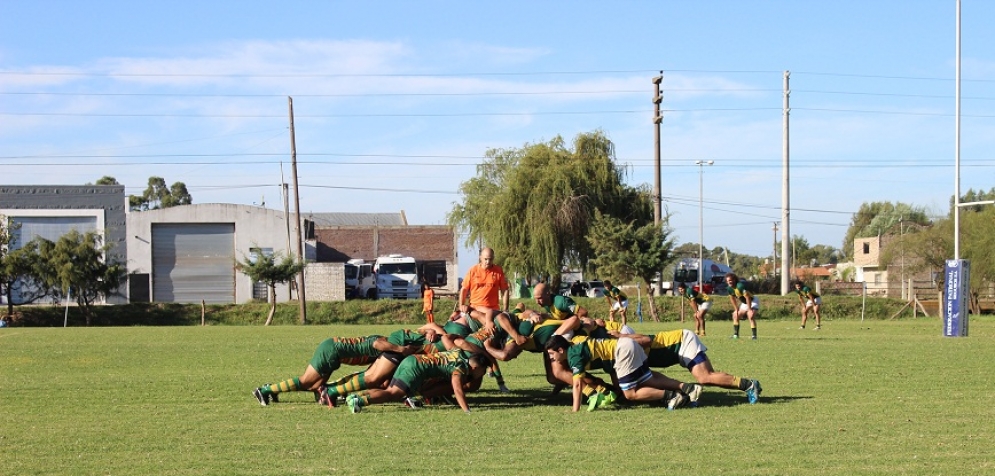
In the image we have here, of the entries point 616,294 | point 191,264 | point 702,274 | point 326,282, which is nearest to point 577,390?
point 616,294

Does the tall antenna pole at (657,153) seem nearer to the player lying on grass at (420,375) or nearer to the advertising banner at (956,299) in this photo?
the advertising banner at (956,299)

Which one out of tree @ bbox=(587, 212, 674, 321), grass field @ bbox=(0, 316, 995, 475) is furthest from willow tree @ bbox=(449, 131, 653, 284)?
grass field @ bbox=(0, 316, 995, 475)

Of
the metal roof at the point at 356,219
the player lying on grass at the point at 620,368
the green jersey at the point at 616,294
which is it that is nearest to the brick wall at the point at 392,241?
the metal roof at the point at 356,219

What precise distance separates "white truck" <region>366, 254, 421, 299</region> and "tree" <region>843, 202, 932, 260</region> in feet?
157

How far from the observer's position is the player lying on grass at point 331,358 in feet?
41.1

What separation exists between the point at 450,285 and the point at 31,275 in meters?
31.9

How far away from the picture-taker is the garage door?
62.8 m

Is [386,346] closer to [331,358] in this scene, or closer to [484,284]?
[331,358]

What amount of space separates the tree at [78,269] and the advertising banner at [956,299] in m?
37.5

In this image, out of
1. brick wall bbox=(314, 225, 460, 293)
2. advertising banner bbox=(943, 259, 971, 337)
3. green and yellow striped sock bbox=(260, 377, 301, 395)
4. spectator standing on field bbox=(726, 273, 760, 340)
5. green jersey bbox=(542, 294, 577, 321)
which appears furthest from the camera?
brick wall bbox=(314, 225, 460, 293)

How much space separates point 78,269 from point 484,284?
125 ft

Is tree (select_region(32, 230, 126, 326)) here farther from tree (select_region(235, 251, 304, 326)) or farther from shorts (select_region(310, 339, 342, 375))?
shorts (select_region(310, 339, 342, 375))

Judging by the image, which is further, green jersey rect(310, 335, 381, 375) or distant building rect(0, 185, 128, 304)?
distant building rect(0, 185, 128, 304)

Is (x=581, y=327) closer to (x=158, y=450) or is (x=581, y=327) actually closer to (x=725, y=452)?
(x=725, y=452)
